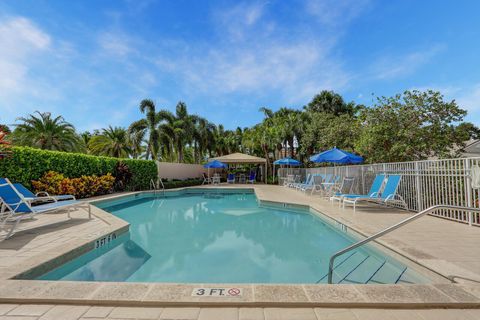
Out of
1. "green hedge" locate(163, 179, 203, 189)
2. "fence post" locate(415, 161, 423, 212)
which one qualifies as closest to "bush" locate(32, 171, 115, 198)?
"green hedge" locate(163, 179, 203, 189)

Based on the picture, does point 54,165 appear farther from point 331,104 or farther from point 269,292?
point 331,104

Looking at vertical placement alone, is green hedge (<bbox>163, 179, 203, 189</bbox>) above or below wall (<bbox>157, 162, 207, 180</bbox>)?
below

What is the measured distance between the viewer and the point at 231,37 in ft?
39.4

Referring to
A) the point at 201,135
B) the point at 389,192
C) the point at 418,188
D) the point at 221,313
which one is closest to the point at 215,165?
the point at 201,135

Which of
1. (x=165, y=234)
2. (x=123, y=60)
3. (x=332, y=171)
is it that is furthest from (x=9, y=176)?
(x=332, y=171)

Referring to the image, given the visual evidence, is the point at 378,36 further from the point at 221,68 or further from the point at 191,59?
the point at 191,59

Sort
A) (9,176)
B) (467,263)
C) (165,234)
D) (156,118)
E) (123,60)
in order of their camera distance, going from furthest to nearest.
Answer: (156,118), (123,60), (9,176), (165,234), (467,263)

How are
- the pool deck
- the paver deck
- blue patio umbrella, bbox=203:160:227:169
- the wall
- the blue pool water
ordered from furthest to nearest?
blue patio umbrella, bbox=203:160:227:169, the wall, the blue pool water, the pool deck, the paver deck

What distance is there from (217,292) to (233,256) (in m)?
2.39

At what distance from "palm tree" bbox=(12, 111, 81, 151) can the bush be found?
9144mm

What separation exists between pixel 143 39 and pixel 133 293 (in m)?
12.2

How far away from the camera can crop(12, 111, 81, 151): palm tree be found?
18719mm

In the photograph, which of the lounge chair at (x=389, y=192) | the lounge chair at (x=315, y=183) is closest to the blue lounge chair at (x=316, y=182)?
the lounge chair at (x=315, y=183)

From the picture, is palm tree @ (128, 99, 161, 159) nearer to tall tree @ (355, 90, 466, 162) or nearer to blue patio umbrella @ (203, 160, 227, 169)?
blue patio umbrella @ (203, 160, 227, 169)
